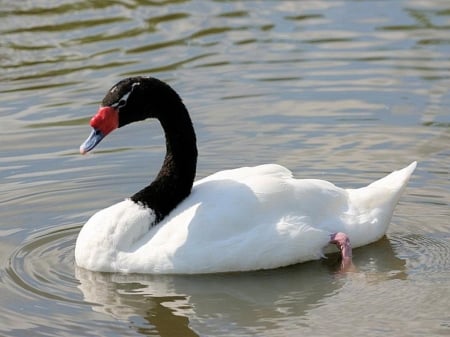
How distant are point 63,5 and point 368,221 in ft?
30.7

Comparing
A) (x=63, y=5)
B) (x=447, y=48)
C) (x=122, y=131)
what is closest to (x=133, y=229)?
(x=122, y=131)

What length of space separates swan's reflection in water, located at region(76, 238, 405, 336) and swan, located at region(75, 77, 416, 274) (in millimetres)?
99

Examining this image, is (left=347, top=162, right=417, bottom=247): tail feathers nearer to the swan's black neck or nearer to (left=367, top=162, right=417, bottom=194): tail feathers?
(left=367, top=162, right=417, bottom=194): tail feathers

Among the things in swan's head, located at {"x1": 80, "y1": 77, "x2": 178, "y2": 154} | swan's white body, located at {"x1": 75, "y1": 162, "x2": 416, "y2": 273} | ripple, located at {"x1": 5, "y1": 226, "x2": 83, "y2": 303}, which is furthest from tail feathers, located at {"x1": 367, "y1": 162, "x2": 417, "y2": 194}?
ripple, located at {"x1": 5, "y1": 226, "x2": 83, "y2": 303}

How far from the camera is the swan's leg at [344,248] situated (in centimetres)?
1064

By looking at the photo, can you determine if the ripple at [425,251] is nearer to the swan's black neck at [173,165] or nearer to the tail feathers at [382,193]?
the tail feathers at [382,193]

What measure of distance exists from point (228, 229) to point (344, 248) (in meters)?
0.92

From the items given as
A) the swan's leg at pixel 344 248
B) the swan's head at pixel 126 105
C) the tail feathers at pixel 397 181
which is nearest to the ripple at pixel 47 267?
the swan's head at pixel 126 105

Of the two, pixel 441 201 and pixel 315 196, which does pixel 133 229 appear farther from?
pixel 441 201

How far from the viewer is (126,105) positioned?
34.5 feet

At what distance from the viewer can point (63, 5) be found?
63.5 ft

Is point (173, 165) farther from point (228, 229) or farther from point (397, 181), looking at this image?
point (397, 181)

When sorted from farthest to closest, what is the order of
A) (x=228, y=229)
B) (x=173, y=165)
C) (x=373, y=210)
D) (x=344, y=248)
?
(x=373, y=210)
(x=173, y=165)
(x=344, y=248)
(x=228, y=229)

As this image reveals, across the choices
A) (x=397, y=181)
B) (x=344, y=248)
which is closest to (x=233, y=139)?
(x=397, y=181)
